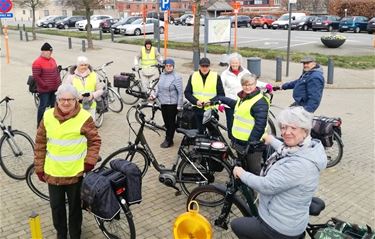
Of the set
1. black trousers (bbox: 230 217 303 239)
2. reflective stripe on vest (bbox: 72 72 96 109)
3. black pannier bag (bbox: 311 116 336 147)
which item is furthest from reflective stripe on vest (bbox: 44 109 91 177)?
black pannier bag (bbox: 311 116 336 147)

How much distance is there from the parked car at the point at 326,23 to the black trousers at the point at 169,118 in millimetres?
31301

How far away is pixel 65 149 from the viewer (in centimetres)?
402

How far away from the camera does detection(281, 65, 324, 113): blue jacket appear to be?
5996 millimetres

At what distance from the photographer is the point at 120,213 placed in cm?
416

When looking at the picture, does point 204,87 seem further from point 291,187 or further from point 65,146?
point 291,187

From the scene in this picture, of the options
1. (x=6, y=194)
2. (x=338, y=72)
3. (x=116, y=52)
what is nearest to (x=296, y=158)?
(x=6, y=194)

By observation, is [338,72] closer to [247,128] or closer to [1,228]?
[247,128]

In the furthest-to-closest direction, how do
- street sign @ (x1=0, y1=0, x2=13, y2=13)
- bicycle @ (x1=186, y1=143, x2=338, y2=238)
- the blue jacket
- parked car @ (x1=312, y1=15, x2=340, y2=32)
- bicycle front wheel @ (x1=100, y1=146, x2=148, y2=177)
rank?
1. parked car @ (x1=312, y1=15, x2=340, y2=32)
2. street sign @ (x1=0, y1=0, x2=13, y2=13)
3. the blue jacket
4. bicycle front wheel @ (x1=100, y1=146, x2=148, y2=177)
5. bicycle @ (x1=186, y1=143, x2=338, y2=238)

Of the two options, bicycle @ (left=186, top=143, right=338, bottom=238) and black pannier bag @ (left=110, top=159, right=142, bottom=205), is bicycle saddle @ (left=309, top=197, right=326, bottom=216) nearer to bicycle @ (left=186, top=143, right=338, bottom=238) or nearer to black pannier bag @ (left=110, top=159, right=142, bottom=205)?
bicycle @ (left=186, top=143, right=338, bottom=238)

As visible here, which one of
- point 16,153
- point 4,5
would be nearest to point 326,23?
point 4,5

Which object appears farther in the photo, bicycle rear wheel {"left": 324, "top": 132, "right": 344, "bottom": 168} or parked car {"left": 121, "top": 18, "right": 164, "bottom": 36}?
parked car {"left": 121, "top": 18, "right": 164, "bottom": 36}

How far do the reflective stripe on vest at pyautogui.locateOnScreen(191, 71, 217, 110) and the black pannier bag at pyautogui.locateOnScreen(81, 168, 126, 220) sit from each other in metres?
2.95

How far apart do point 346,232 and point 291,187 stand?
26.3 inches

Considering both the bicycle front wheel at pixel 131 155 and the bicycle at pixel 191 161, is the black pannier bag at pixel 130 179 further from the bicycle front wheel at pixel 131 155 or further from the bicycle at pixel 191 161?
the bicycle front wheel at pixel 131 155
